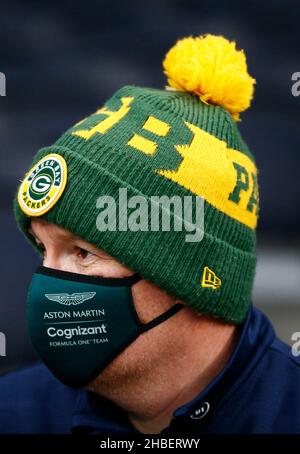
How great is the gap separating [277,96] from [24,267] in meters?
1.58

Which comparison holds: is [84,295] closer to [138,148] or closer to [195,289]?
[195,289]

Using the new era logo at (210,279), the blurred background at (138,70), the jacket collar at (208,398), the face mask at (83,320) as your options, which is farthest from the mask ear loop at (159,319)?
the blurred background at (138,70)

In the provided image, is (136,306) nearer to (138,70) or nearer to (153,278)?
(153,278)

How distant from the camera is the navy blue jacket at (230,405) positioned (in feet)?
7.19

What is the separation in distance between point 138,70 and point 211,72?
5.07ft

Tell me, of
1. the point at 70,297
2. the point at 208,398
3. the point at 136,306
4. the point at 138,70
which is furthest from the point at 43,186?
the point at 138,70

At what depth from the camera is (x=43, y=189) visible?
216 centimetres

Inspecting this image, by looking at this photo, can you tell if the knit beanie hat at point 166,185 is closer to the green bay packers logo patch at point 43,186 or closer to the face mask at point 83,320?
the green bay packers logo patch at point 43,186

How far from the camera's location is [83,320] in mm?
2135

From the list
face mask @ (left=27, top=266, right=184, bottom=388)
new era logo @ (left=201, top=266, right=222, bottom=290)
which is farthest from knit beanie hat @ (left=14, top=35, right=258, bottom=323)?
face mask @ (left=27, top=266, right=184, bottom=388)

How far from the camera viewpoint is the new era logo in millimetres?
2146

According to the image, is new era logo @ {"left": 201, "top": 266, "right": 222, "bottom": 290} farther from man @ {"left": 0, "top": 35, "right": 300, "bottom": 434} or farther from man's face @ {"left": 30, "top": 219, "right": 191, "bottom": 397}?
man's face @ {"left": 30, "top": 219, "right": 191, "bottom": 397}
